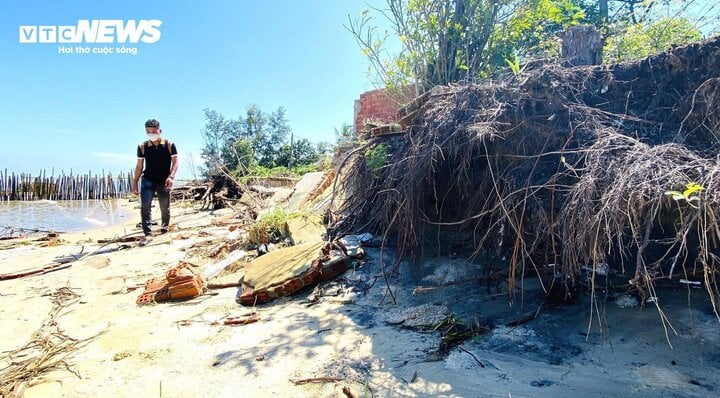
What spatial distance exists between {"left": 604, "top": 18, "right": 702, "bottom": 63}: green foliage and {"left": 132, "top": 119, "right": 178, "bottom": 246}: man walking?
21.3 ft

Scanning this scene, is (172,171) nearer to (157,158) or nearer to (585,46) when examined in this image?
(157,158)

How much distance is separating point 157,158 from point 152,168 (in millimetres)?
181

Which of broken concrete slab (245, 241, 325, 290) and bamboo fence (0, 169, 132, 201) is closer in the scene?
broken concrete slab (245, 241, 325, 290)

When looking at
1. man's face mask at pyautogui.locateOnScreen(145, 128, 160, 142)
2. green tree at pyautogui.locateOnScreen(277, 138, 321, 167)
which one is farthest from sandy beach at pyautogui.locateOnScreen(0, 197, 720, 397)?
green tree at pyautogui.locateOnScreen(277, 138, 321, 167)

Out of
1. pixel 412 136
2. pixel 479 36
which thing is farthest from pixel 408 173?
pixel 479 36

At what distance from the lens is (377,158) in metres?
3.88

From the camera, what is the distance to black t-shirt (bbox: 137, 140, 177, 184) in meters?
5.82

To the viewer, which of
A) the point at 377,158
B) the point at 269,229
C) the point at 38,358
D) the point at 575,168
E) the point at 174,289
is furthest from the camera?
the point at 269,229

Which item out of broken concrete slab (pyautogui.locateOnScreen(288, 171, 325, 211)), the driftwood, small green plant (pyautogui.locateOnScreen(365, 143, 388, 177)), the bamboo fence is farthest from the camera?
the bamboo fence

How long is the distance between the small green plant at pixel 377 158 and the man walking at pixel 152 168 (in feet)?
12.1

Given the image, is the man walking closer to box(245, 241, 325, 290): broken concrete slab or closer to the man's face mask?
the man's face mask

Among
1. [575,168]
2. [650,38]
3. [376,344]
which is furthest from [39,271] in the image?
[650,38]

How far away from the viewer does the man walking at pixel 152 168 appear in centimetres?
582

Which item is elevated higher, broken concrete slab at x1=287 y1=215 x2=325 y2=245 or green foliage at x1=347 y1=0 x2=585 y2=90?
green foliage at x1=347 y1=0 x2=585 y2=90
